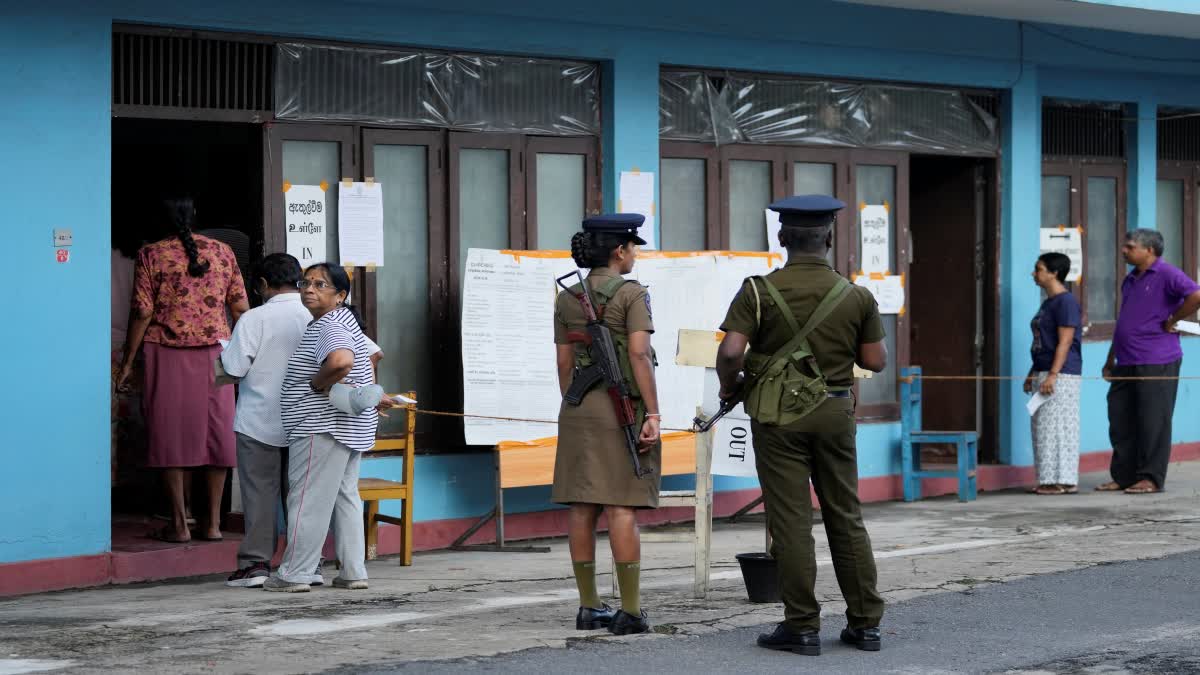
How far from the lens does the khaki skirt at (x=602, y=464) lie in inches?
296

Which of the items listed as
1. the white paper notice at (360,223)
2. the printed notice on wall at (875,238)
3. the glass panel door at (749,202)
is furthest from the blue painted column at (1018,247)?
the white paper notice at (360,223)

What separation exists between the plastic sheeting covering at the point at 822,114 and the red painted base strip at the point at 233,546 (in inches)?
101

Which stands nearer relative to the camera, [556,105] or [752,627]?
[752,627]

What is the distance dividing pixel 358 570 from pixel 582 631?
184cm

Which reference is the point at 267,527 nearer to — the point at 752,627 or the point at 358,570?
the point at 358,570

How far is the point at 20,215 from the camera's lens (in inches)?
362

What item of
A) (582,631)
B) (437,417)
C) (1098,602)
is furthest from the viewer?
(437,417)

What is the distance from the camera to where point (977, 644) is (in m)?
7.38

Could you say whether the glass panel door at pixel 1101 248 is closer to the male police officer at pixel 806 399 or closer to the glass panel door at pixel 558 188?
the glass panel door at pixel 558 188

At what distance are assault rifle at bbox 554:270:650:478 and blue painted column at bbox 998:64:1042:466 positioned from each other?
7.21 metres

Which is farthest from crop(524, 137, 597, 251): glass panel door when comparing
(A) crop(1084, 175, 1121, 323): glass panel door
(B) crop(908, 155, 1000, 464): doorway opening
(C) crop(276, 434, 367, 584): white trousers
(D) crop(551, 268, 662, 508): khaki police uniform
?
(A) crop(1084, 175, 1121, 323): glass panel door

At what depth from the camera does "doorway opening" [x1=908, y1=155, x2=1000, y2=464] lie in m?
14.1

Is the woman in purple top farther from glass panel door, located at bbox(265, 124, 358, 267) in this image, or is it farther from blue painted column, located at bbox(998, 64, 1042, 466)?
glass panel door, located at bbox(265, 124, 358, 267)

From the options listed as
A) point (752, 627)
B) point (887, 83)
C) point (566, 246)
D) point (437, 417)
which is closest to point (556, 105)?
point (566, 246)
